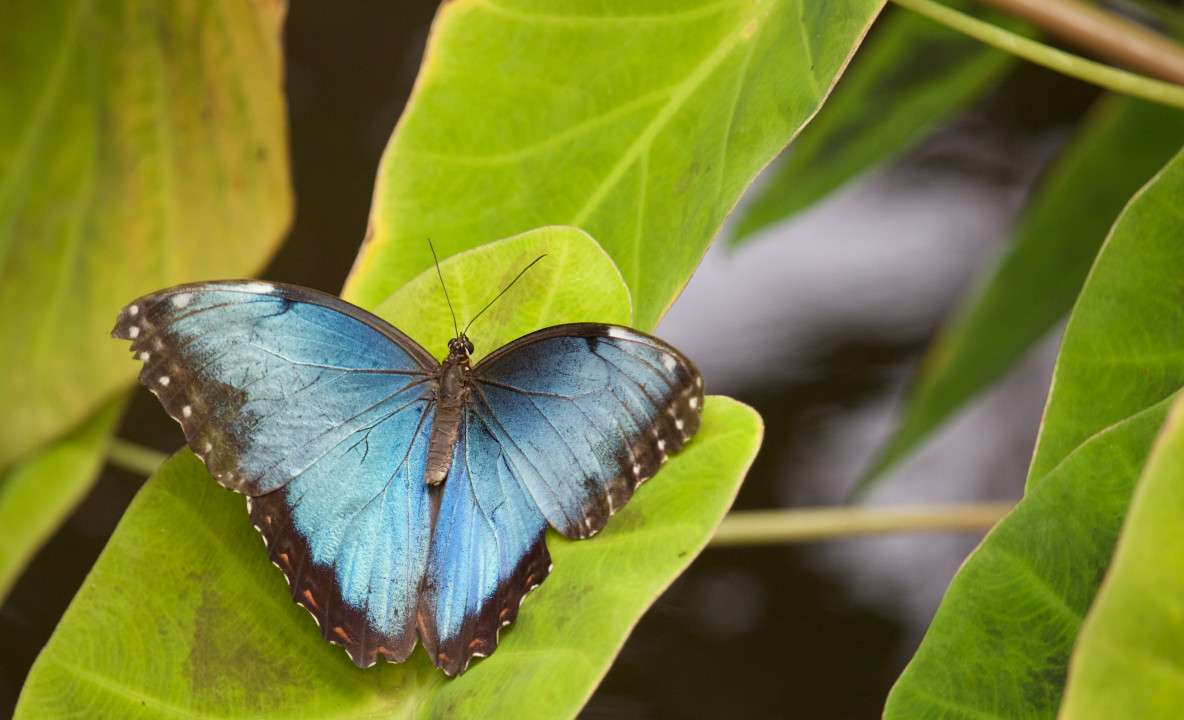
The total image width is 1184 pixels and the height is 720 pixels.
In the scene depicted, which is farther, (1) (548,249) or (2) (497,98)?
(2) (497,98)

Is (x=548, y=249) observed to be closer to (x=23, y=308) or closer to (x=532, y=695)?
(x=532, y=695)

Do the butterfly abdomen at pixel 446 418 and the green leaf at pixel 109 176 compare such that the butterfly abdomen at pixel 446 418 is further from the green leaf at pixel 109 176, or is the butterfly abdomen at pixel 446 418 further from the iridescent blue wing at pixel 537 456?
the green leaf at pixel 109 176

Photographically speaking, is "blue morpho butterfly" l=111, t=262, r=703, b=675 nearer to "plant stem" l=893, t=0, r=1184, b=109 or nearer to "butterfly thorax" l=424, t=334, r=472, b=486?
"butterfly thorax" l=424, t=334, r=472, b=486

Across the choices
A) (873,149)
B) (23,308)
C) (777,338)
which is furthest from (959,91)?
(23,308)

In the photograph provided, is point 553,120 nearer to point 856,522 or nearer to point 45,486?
point 856,522

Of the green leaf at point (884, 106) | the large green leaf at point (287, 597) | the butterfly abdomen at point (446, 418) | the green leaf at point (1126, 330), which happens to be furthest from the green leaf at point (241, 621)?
the green leaf at point (884, 106)

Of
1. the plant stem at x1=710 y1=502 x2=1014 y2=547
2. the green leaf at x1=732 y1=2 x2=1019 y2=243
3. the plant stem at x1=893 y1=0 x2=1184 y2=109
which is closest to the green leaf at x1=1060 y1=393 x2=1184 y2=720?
the plant stem at x1=893 y1=0 x2=1184 y2=109

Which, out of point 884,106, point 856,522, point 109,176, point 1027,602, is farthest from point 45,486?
point 884,106
